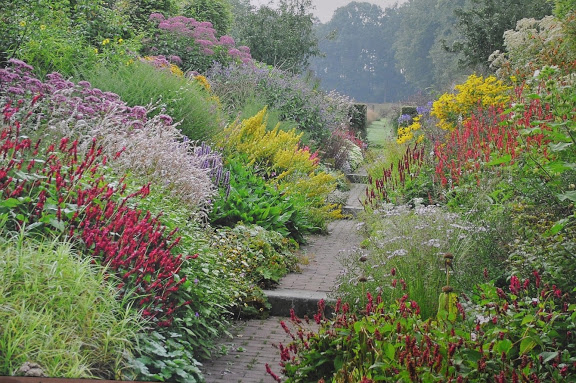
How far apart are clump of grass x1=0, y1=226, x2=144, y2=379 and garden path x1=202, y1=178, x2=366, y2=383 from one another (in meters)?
0.65

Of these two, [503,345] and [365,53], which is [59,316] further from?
[365,53]

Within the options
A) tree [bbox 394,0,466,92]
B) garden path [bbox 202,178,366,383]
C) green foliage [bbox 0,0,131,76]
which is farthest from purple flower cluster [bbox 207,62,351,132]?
tree [bbox 394,0,466,92]

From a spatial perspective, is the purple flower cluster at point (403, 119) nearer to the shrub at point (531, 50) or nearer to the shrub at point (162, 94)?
the shrub at point (531, 50)

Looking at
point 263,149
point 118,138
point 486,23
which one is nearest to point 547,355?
point 486,23

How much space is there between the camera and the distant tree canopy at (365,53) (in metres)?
4.27

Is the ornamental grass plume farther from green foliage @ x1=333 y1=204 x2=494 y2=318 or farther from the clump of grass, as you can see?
the clump of grass

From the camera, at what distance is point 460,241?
13.6ft

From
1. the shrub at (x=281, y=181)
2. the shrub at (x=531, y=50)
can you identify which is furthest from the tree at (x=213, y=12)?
the shrub at (x=531, y=50)

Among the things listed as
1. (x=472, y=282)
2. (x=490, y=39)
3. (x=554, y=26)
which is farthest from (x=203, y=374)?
(x=554, y=26)

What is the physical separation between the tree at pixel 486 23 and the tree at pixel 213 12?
9.80m

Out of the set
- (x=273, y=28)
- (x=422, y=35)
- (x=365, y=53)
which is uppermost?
(x=273, y=28)

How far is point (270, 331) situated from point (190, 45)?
887 cm

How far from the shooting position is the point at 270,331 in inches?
158

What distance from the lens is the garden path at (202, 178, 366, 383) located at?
338cm
